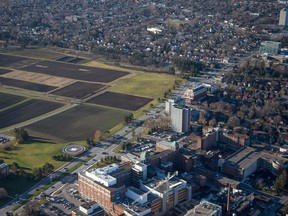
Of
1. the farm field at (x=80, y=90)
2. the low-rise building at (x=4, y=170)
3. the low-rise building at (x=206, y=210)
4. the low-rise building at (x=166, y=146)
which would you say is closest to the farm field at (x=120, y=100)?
the farm field at (x=80, y=90)

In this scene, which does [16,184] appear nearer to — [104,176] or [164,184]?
[104,176]

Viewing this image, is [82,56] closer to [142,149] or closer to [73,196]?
[142,149]

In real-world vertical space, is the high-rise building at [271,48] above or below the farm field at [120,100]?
above

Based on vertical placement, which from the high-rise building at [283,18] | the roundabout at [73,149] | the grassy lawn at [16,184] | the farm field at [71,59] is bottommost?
the grassy lawn at [16,184]

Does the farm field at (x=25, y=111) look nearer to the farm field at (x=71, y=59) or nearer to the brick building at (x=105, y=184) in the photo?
the brick building at (x=105, y=184)

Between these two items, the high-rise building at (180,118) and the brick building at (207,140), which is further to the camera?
the high-rise building at (180,118)

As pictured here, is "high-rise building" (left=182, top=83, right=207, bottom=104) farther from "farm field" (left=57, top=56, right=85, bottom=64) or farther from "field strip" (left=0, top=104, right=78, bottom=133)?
"farm field" (left=57, top=56, right=85, bottom=64)
